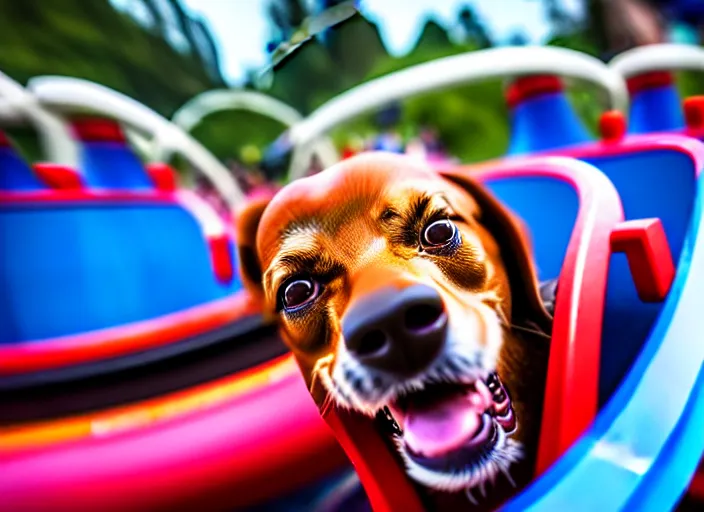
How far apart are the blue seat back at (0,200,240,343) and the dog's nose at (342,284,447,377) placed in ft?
2.36

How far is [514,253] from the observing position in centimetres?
40

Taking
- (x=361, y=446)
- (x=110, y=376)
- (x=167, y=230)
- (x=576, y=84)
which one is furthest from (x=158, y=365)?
(x=576, y=84)

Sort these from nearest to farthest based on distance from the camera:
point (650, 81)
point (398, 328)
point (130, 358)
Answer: point (398, 328) < point (130, 358) < point (650, 81)

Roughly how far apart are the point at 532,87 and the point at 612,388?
22.7 inches

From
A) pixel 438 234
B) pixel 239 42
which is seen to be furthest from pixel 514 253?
pixel 239 42

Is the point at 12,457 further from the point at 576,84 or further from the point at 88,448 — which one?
the point at 576,84

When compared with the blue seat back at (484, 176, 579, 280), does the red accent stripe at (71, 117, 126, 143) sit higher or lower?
lower

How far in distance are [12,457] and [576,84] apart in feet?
3.21

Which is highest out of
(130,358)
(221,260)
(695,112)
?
(695,112)

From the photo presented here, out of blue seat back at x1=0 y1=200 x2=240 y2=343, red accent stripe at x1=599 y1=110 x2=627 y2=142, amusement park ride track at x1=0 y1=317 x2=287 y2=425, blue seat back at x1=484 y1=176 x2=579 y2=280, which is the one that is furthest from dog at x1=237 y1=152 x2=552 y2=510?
blue seat back at x1=0 y1=200 x2=240 y2=343

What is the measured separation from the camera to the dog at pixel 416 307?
31 cm

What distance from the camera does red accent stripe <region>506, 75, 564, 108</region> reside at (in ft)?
2.74

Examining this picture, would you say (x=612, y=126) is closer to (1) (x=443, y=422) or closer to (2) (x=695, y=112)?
(2) (x=695, y=112)

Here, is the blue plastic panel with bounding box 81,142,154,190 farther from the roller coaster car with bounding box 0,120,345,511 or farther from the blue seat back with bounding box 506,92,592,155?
the blue seat back with bounding box 506,92,592,155
